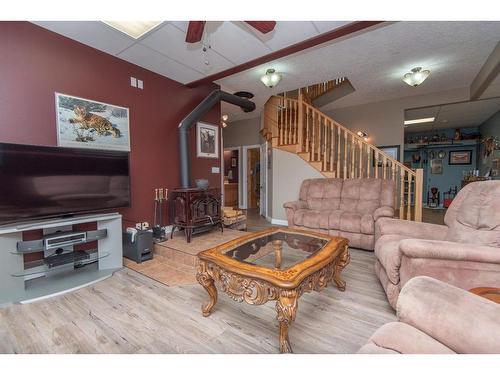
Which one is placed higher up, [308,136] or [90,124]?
[308,136]

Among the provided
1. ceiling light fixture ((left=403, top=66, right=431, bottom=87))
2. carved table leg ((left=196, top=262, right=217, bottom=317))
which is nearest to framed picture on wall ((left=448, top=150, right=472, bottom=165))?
ceiling light fixture ((left=403, top=66, right=431, bottom=87))

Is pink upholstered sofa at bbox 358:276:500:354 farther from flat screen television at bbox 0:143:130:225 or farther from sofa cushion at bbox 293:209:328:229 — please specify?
flat screen television at bbox 0:143:130:225

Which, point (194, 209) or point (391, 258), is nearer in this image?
point (391, 258)

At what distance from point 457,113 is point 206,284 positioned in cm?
783

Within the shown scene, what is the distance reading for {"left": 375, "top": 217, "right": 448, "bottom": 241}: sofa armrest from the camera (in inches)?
79.4

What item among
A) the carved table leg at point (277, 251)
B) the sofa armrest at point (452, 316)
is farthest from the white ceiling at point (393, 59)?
the sofa armrest at point (452, 316)

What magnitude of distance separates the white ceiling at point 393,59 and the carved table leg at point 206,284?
9.78 ft

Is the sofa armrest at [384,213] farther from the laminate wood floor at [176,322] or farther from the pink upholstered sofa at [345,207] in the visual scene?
the laminate wood floor at [176,322]

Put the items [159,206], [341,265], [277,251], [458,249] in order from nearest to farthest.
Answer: [458,249] → [341,265] → [277,251] → [159,206]

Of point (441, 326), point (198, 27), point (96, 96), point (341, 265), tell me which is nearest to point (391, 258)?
point (341, 265)

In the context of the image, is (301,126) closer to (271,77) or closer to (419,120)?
(271,77)

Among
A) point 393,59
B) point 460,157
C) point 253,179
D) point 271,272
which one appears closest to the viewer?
point 271,272

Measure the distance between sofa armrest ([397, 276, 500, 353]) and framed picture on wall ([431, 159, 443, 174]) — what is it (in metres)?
9.41

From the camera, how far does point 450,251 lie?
1458mm
